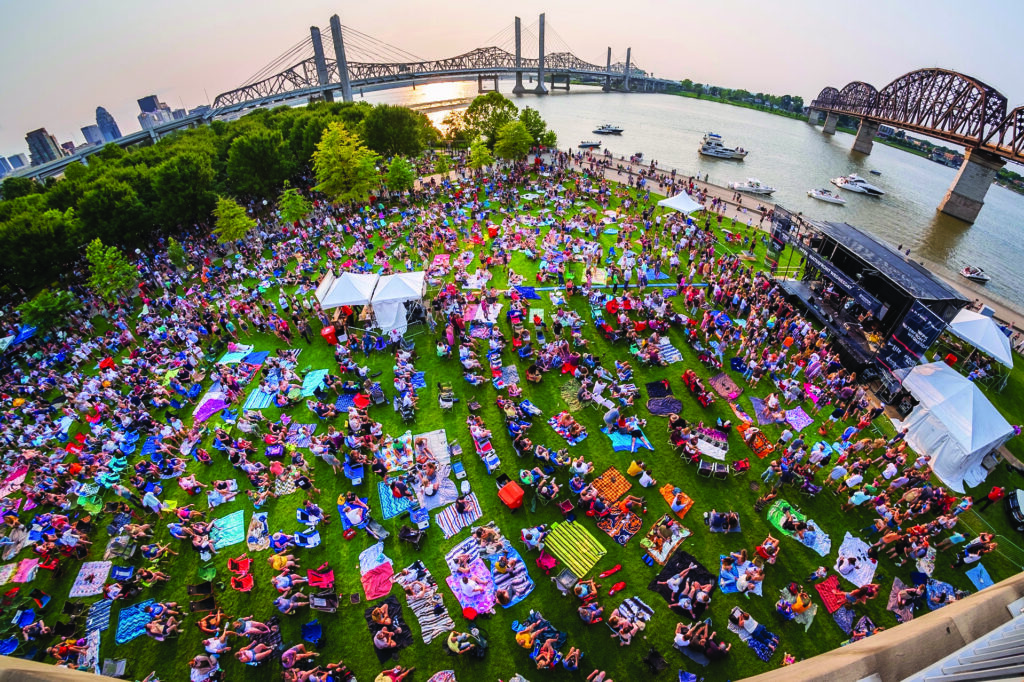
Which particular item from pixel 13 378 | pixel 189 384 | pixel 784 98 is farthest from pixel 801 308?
pixel 784 98

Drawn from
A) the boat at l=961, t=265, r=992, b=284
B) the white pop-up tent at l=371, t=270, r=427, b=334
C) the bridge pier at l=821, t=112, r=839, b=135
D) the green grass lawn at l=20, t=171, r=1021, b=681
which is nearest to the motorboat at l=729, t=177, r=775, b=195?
the boat at l=961, t=265, r=992, b=284

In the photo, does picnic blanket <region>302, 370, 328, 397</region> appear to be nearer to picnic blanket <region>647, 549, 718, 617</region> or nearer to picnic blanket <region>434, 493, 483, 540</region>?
picnic blanket <region>434, 493, 483, 540</region>

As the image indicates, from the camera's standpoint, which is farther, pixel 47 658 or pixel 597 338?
pixel 597 338

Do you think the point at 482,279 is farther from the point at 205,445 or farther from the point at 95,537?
the point at 95,537

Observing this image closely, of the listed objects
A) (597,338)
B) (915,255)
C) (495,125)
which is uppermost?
(495,125)

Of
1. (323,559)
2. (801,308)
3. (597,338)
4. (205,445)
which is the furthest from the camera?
(801,308)

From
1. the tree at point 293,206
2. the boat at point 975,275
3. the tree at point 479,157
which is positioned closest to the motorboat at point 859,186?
the boat at point 975,275

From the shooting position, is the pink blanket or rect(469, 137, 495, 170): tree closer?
the pink blanket

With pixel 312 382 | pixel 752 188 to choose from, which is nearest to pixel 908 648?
pixel 312 382
